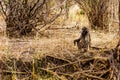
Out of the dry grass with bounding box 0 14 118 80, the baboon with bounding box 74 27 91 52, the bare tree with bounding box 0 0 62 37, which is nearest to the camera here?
the dry grass with bounding box 0 14 118 80

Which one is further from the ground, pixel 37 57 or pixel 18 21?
pixel 18 21

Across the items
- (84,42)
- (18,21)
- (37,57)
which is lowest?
(37,57)

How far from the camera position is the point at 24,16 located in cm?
835

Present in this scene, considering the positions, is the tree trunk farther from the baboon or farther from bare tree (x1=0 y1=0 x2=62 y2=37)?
the baboon

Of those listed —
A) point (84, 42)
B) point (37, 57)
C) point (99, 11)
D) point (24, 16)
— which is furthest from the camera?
point (99, 11)

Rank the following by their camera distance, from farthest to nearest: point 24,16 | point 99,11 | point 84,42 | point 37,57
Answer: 1. point 99,11
2. point 24,16
3. point 84,42
4. point 37,57

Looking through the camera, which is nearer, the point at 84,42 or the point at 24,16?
the point at 84,42

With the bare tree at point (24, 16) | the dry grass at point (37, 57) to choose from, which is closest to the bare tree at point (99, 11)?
the bare tree at point (24, 16)

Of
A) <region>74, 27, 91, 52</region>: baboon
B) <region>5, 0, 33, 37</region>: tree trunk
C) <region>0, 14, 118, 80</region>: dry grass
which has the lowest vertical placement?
<region>0, 14, 118, 80</region>: dry grass

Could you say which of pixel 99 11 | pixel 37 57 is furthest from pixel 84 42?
pixel 99 11

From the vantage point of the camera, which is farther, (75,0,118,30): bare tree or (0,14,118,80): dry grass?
(75,0,118,30): bare tree

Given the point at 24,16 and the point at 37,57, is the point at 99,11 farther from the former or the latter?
the point at 37,57

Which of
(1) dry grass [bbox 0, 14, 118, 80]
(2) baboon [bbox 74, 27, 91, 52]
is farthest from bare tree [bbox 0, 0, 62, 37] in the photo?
(2) baboon [bbox 74, 27, 91, 52]

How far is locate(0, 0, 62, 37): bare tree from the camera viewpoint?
8.29 meters
